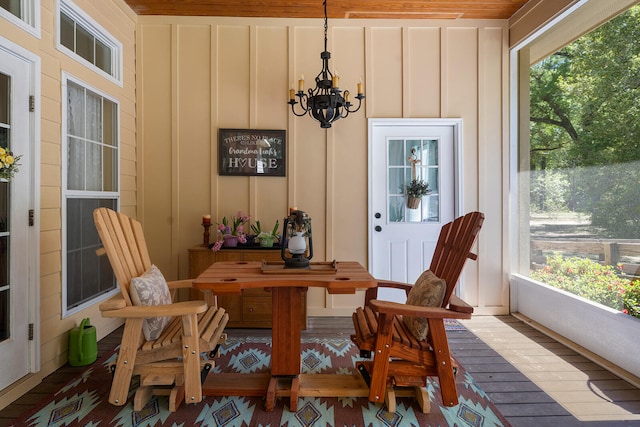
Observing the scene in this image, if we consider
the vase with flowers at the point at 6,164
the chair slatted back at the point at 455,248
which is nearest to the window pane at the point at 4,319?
the vase with flowers at the point at 6,164

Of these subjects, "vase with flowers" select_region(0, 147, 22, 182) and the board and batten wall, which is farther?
the board and batten wall

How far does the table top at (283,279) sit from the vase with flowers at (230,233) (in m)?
1.10

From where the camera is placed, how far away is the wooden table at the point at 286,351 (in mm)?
2039

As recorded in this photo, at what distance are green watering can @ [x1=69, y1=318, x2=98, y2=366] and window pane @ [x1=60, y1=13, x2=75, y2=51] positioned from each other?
2.11 m

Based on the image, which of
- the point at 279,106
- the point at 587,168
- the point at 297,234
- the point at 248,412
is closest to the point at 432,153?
the point at 587,168

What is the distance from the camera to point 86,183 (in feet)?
9.80

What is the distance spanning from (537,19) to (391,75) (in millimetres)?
1424

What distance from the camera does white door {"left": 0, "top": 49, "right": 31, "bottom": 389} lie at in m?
2.19

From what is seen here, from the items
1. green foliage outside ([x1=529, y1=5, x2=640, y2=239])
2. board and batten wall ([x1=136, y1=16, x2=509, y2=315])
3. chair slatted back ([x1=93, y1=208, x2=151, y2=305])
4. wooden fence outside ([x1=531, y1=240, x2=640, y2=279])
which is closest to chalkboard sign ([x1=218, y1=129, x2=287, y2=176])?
board and batten wall ([x1=136, y1=16, x2=509, y2=315])

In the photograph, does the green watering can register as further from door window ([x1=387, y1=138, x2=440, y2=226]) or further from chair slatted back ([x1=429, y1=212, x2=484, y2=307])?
door window ([x1=387, y1=138, x2=440, y2=226])

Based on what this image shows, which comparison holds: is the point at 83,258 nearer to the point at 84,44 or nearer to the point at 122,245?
the point at 122,245

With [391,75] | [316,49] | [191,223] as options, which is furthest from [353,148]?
[191,223]

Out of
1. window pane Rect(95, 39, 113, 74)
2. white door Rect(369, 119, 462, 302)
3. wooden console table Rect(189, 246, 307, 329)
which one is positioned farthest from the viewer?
white door Rect(369, 119, 462, 302)

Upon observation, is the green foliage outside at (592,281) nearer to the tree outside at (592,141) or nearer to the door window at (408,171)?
the tree outside at (592,141)
